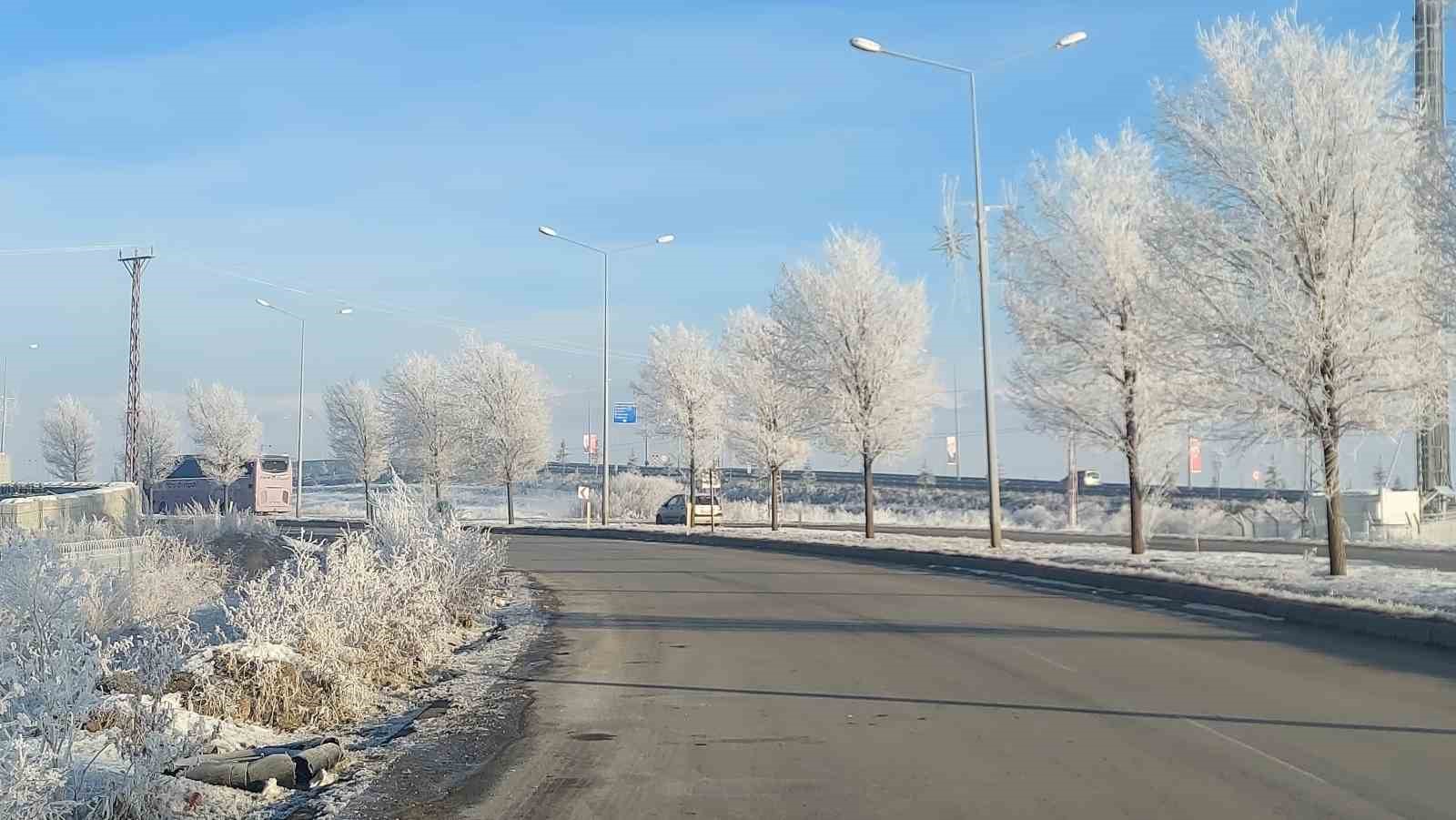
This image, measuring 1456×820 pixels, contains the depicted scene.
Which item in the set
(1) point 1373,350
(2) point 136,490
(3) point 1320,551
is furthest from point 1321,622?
(2) point 136,490

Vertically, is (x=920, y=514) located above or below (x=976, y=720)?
above

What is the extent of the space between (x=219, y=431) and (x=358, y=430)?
11616 mm

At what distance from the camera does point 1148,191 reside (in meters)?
26.1

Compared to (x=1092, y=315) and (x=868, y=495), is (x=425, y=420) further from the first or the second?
(x=1092, y=315)

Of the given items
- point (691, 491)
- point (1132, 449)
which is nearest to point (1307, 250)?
point (1132, 449)

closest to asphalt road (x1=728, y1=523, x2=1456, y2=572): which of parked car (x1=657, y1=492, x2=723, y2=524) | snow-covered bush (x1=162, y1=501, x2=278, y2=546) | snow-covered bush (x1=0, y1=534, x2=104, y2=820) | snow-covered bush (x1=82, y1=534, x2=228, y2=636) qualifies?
parked car (x1=657, y1=492, x2=723, y2=524)

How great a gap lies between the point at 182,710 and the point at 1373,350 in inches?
634

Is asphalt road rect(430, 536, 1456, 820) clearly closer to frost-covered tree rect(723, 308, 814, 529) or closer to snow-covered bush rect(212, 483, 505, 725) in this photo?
snow-covered bush rect(212, 483, 505, 725)

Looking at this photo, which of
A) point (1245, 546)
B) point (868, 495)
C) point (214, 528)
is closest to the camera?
point (1245, 546)

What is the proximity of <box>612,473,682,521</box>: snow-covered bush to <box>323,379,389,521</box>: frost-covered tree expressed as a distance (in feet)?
43.7

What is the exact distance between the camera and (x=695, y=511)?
51375 millimetres

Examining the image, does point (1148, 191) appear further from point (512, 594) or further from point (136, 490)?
point (136, 490)

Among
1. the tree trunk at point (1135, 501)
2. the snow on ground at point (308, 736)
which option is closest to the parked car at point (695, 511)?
the tree trunk at point (1135, 501)

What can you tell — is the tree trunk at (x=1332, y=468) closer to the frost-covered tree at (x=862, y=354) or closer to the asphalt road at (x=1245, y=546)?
the asphalt road at (x=1245, y=546)
